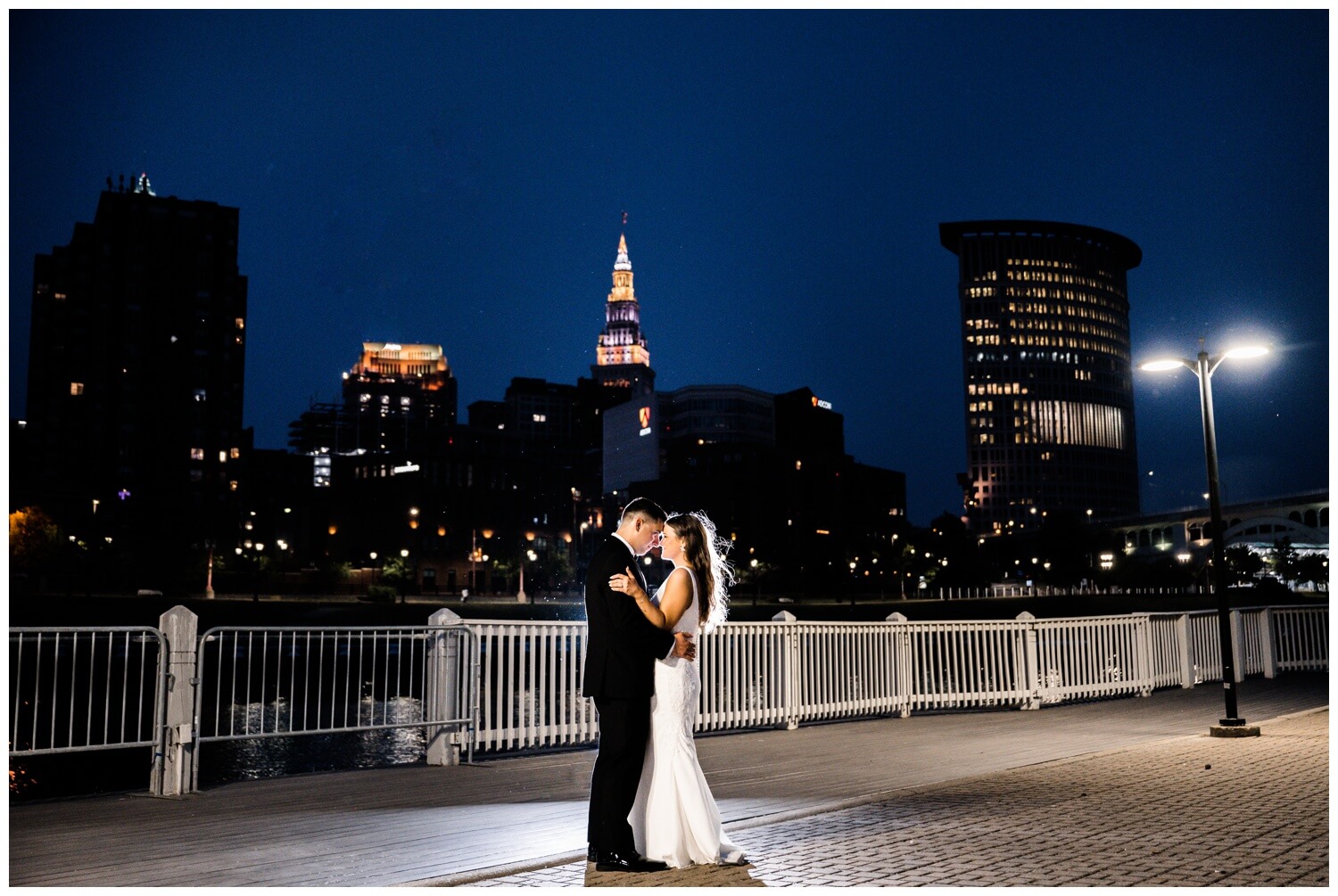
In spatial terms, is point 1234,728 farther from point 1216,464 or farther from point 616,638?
point 616,638

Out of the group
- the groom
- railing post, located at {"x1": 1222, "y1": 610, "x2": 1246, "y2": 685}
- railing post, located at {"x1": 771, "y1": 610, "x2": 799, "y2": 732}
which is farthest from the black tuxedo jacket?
railing post, located at {"x1": 1222, "y1": 610, "x2": 1246, "y2": 685}

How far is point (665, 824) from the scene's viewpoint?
6324mm

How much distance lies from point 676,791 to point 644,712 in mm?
481

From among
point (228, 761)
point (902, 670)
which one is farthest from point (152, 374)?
point (902, 670)

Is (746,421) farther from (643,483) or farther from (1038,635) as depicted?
(1038,635)

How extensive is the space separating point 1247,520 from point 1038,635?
143877 mm

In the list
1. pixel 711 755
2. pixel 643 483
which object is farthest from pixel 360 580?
pixel 711 755

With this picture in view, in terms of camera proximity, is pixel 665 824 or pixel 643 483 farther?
pixel 643 483

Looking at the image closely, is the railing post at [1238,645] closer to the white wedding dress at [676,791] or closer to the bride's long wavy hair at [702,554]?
the bride's long wavy hair at [702,554]

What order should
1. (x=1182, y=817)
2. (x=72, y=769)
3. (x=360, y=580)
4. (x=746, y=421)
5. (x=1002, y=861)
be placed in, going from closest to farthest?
(x=1002, y=861)
(x=1182, y=817)
(x=72, y=769)
(x=360, y=580)
(x=746, y=421)

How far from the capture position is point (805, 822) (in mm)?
7684

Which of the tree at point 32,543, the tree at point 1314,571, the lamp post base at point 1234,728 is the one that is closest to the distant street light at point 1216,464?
the lamp post base at point 1234,728

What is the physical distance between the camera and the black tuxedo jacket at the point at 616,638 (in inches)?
251

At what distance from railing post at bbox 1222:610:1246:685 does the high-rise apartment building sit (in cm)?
10633
